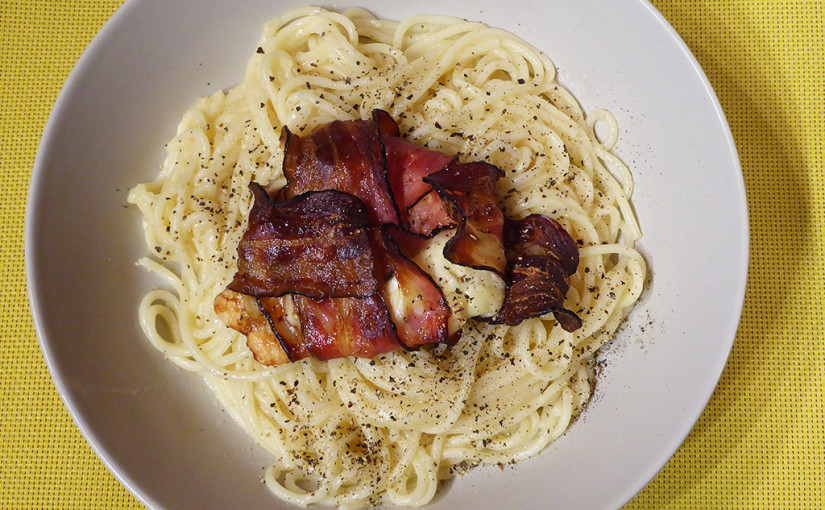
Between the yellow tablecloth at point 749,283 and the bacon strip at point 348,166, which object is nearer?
the bacon strip at point 348,166

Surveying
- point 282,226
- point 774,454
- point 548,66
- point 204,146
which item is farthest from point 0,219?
point 774,454

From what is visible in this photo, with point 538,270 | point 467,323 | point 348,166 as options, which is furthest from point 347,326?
point 538,270

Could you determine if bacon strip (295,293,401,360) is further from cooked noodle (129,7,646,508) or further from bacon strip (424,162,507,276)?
bacon strip (424,162,507,276)

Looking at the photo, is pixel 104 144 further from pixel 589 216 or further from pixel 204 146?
pixel 589 216

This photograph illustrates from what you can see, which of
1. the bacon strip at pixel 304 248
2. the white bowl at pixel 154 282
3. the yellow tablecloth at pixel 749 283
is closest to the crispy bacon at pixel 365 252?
the bacon strip at pixel 304 248

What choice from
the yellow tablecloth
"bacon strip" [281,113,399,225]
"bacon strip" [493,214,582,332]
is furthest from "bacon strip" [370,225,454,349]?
the yellow tablecloth

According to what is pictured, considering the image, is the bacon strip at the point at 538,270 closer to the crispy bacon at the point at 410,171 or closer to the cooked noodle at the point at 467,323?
the cooked noodle at the point at 467,323
